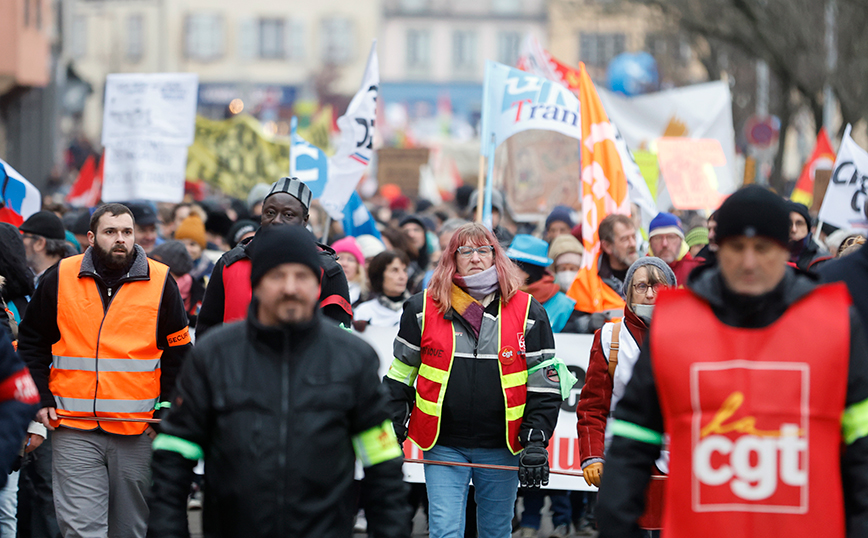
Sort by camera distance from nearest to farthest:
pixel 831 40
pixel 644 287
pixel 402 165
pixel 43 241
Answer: pixel 644 287 → pixel 43 241 → pixel 402 165 → pixel 831 40

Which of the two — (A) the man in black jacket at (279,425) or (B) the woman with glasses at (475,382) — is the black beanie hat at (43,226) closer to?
(B) the woman with glasses at (475,382)

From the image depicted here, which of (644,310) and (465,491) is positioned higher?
(644,310)

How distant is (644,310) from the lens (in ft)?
16.2

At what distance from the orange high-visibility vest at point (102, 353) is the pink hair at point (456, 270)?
139 centimetres

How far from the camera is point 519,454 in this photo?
5273 millimetres

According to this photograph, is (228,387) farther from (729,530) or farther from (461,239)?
(461,239)

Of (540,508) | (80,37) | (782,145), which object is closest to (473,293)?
(540,508)

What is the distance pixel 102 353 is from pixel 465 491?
6.01 feet

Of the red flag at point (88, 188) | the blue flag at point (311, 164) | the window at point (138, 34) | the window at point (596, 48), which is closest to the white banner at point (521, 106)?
the blue flag at point (311, 164)

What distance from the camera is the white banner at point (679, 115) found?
14.7 metres

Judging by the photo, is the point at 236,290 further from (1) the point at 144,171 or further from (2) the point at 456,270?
(1) the point at 144,171

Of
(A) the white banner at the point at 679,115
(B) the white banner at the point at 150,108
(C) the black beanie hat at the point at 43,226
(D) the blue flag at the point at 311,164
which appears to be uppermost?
(A) the white banner at the point at 679,115

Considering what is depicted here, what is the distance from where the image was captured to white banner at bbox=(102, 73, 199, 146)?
11086 millimetres

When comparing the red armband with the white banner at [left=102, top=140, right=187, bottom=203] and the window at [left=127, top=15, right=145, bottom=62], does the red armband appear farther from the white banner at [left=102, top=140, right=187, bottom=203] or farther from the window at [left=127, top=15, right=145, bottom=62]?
the window at [left=127, top=15, right=145, bottom=62]
